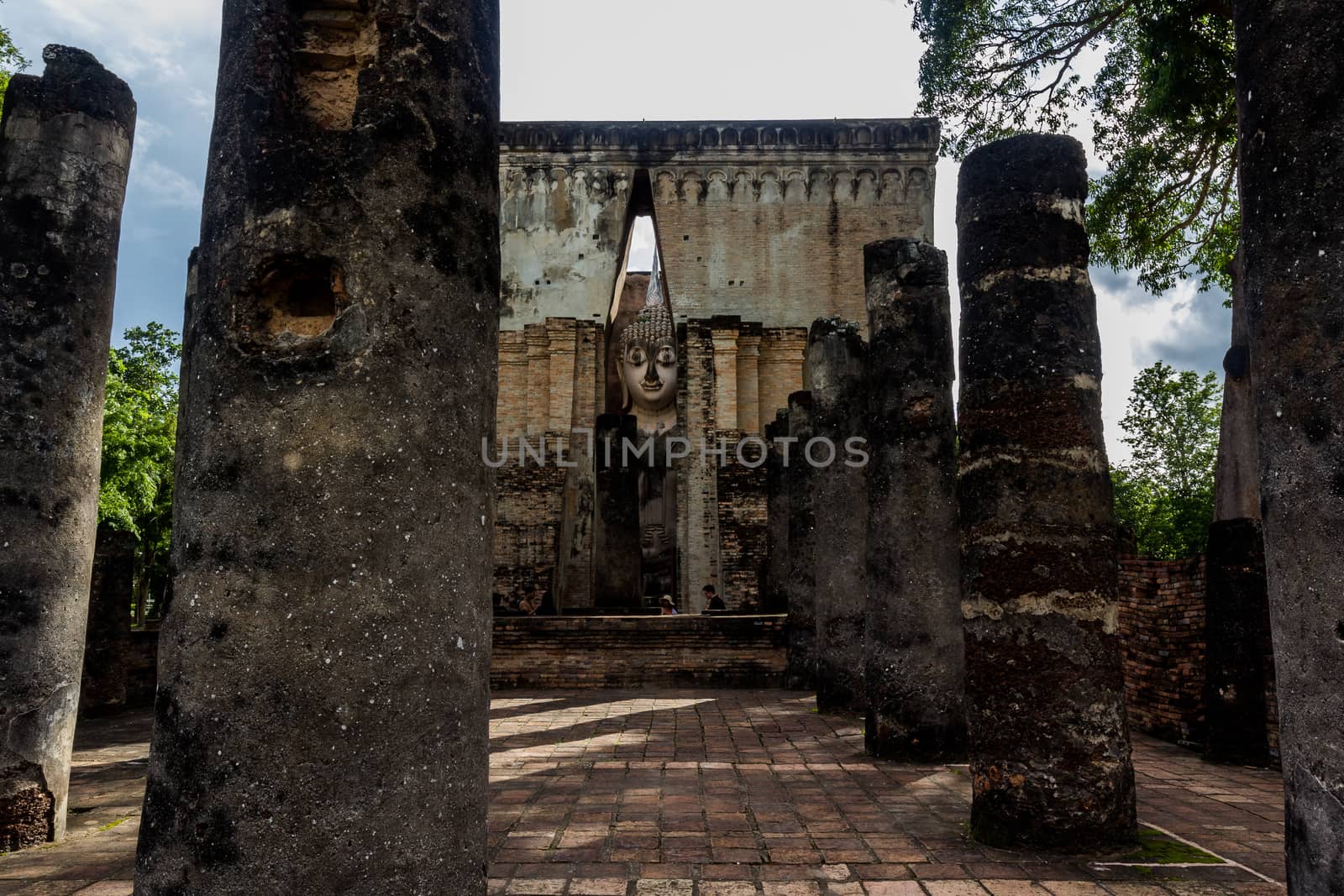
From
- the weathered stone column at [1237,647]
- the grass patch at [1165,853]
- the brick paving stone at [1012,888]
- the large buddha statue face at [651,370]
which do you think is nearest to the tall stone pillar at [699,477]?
the large buddha statue face at [651,370]

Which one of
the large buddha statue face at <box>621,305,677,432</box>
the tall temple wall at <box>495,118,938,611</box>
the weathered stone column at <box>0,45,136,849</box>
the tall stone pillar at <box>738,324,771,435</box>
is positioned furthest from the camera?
the tall temple wall at <box>495,118,938,611</box>

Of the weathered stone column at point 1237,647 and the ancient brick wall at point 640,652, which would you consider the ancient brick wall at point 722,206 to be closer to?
the ancient brick wall at point 640,652

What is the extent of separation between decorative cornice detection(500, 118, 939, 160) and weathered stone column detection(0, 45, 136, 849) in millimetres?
19511

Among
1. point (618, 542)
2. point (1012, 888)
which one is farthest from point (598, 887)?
point (618, 542)

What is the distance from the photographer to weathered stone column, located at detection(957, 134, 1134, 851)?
4.54m

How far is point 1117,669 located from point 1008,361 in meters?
1.56

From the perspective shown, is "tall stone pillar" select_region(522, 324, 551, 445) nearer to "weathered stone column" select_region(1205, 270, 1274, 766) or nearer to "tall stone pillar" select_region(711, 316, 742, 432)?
"tall stone pillar" select_region(711, 316, 742, 432)

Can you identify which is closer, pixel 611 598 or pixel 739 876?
pixel 739 876

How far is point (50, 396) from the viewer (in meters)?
4.74

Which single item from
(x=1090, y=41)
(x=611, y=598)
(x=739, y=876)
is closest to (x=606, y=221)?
(x=611, y=598)

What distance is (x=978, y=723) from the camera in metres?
4.82

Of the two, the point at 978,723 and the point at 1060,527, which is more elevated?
the point at 1060,527

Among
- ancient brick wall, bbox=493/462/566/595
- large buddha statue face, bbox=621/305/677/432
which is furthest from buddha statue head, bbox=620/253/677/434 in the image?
ancient brick wall, bbox=493/462/566/595

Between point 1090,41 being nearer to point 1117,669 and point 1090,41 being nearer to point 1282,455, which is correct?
point 1117,669
